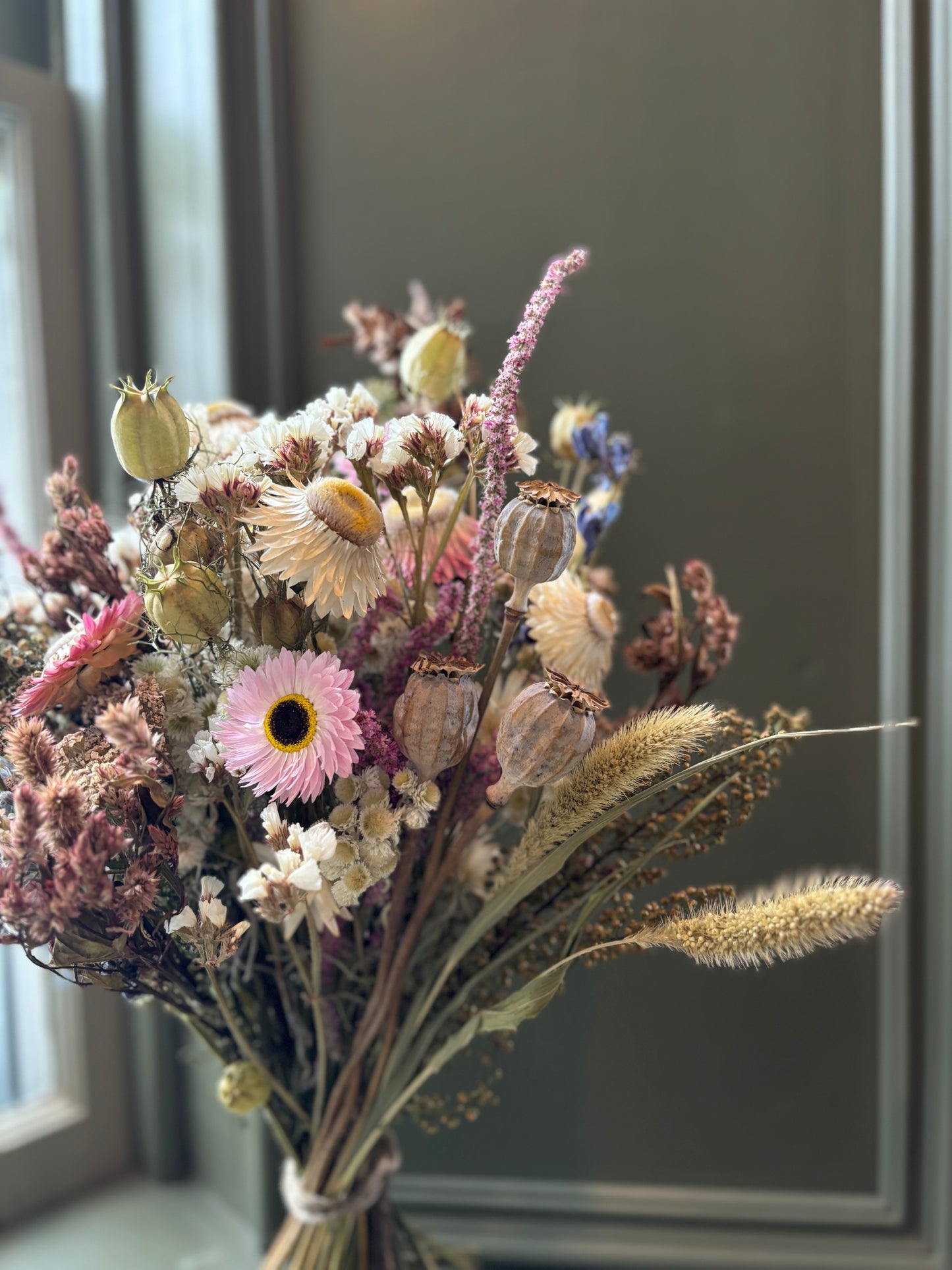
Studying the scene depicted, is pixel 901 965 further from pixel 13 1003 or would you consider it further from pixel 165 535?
pixel 13 1003

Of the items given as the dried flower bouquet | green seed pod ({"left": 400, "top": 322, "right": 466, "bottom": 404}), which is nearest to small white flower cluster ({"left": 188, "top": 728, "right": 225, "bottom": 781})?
the dried flower bouquet

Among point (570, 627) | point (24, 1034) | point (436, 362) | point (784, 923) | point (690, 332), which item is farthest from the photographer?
point (24, 1034)

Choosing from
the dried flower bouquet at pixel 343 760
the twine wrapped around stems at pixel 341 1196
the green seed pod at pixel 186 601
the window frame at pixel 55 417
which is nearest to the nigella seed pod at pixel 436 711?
the dried flower bouquet at pixel 343 760

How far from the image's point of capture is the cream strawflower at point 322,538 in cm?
46

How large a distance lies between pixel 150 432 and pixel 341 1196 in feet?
1.80

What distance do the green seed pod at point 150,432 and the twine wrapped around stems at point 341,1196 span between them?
516mm

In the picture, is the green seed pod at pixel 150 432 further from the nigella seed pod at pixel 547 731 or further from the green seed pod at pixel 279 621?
the nigella seed pod at pixel 547 731

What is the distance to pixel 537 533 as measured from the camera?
46cm

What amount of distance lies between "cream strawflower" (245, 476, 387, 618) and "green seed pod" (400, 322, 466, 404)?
0.23 m

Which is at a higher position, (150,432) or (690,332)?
(690,332)

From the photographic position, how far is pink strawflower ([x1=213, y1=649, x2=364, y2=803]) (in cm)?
45

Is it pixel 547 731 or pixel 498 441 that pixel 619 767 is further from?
pixel 498 441

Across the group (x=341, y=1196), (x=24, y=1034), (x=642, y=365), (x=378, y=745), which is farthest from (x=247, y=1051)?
(x=642, y=365)

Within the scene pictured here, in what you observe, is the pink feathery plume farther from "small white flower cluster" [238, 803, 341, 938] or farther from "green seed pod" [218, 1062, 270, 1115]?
"green seed pod" [218, 1062, 270, 1115]
